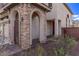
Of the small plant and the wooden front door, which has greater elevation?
the wooden front door

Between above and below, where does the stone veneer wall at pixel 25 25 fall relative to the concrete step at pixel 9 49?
above

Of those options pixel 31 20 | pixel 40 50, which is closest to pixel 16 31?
pixel 31 20

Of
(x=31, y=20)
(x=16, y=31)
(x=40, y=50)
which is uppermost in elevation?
(x=31, y=20)

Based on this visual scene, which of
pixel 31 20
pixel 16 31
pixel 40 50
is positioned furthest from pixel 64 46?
pixel 16 31

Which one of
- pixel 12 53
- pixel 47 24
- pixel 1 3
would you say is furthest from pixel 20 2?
pixel 12 53

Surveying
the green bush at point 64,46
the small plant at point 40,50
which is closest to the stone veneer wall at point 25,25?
the small plant at point 40,50

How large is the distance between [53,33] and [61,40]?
0.14 m

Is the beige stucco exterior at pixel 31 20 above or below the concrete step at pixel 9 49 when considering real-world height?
above

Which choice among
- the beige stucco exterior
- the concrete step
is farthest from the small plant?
the concrete step

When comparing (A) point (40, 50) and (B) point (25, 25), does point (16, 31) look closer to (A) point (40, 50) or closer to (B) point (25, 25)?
(B) point (25, 25)

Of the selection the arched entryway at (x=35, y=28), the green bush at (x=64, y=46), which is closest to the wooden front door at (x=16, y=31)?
the arched entryway at (x=35, y=28)

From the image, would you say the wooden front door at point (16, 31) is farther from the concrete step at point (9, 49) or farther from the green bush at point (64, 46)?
the green bush at point (64, 46)

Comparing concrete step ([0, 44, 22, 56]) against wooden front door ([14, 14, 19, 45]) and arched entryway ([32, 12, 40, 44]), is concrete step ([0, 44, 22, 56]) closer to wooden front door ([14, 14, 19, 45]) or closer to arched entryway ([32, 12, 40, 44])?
wooden front door ([14, 14, 19, 45])

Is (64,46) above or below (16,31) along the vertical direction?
below
